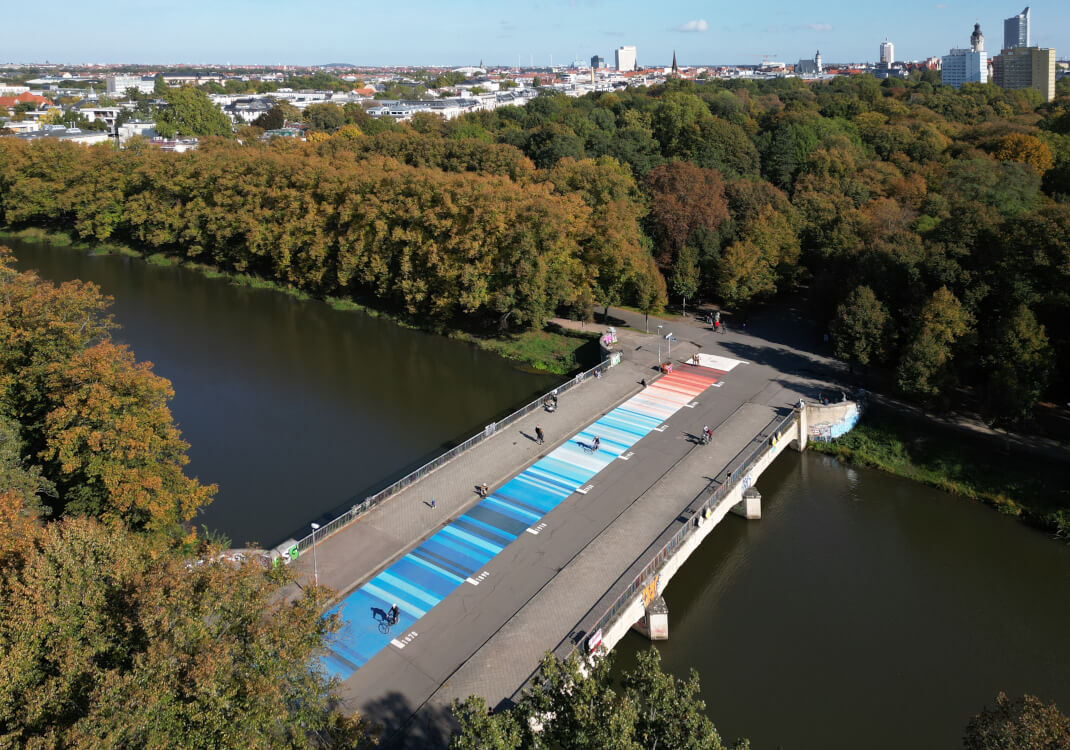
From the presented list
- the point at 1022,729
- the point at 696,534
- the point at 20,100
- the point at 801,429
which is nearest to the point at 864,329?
the point at 801,429

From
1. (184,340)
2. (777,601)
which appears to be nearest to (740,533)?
(777,601)

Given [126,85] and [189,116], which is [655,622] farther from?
[126,85]

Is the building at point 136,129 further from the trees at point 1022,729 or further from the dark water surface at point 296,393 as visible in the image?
the trees at point 1022,729

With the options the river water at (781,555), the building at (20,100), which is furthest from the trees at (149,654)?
the building at (20,100)

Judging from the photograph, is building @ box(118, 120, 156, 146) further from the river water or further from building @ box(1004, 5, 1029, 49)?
building @ box(1004, 5, 1029, 49)

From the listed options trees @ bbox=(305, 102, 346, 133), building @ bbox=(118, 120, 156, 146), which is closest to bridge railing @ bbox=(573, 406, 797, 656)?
trees @ bbox=(305, 102, 346, 133)

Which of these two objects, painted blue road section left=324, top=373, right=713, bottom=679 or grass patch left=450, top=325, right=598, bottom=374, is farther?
grass patch left=450, top=325, right=598, bottom=374
